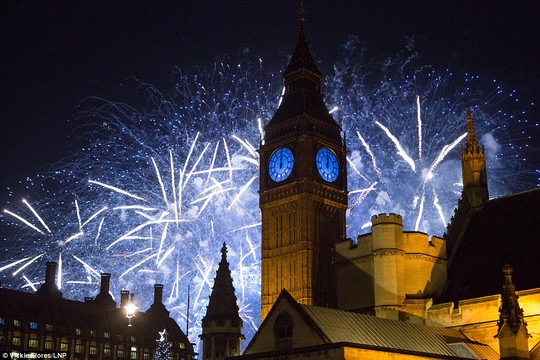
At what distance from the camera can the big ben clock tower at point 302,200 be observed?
73.8 m

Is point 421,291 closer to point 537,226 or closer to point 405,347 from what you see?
point 537,226

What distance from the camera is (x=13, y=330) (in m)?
84.5

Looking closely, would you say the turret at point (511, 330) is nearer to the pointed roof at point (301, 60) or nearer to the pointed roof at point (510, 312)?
the pointed roof at point (510, 312)

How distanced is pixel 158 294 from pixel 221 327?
5887 centimetres

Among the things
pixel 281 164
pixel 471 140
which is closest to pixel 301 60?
pixel 281 164

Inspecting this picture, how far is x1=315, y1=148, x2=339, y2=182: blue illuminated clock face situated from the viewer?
76.9 m

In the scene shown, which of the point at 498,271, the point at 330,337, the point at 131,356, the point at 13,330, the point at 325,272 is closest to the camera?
the point at 330,337

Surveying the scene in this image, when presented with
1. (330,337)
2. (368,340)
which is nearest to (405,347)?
(368,340)

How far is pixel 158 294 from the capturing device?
107 m

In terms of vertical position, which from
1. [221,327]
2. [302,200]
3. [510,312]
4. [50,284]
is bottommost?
[510,312]

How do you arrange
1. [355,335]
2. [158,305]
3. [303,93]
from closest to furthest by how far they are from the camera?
[355,335]
[303,93]
[158,305]

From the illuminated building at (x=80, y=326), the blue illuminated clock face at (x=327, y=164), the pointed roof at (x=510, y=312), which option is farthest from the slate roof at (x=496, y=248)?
the illuminated building at (x=80, y=326)

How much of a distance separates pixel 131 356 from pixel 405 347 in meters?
61.9

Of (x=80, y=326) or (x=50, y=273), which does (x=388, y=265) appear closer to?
(x=80, y=326)
